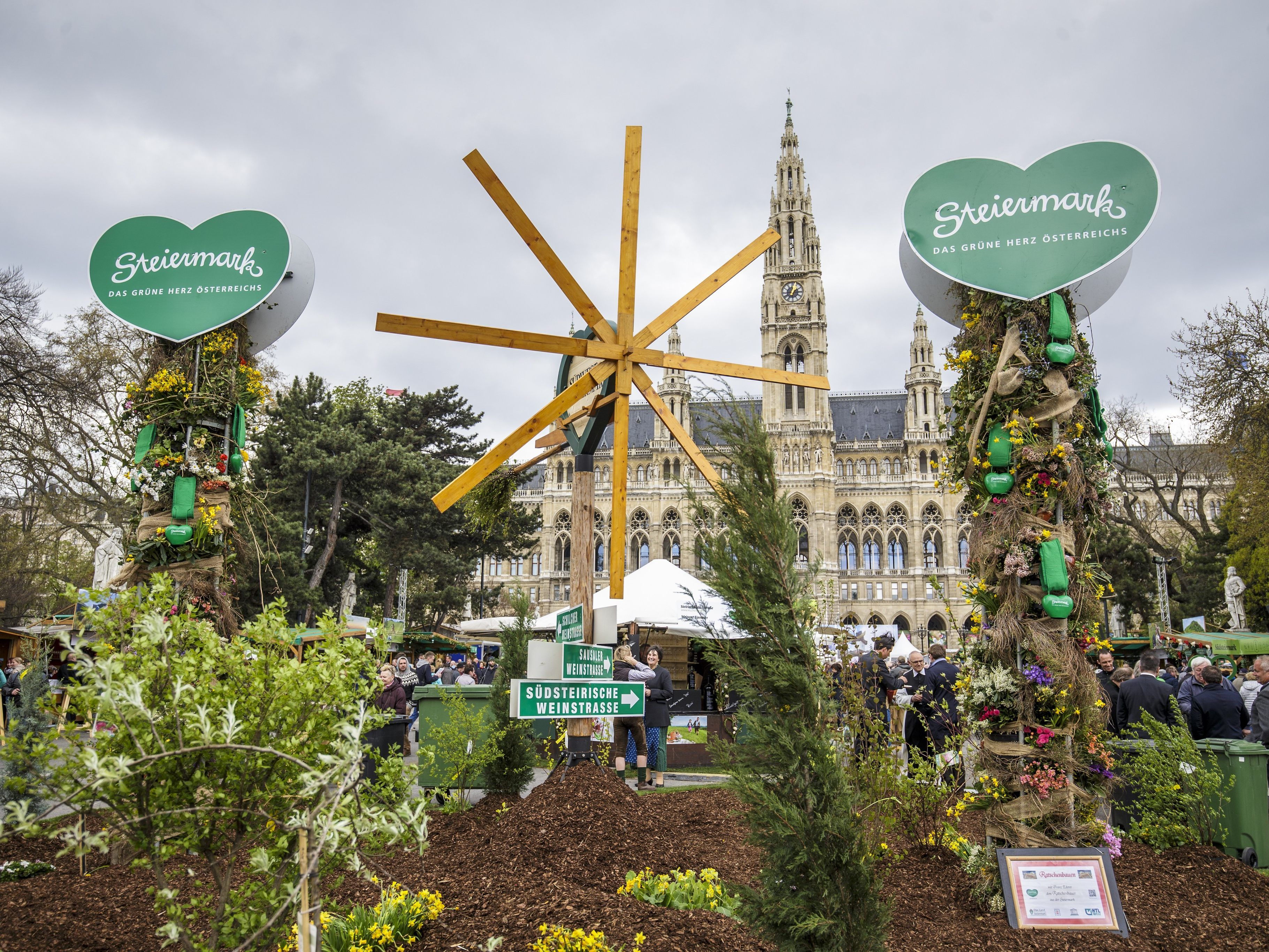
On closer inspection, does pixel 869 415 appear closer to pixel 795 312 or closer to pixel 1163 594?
pixel 795 312

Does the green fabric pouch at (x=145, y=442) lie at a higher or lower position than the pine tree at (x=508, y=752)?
higher

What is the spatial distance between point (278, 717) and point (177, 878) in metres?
0.94

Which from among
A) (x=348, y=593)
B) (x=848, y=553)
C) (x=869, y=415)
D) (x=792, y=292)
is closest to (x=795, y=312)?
(x=792, y=292)

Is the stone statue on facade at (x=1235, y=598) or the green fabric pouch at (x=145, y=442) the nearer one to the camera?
the green fabric pouch at (x=145, y=442)

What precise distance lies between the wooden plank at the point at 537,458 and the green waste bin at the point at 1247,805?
243 inches

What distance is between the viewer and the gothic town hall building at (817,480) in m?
64.1

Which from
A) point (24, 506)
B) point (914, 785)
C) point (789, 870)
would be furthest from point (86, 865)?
point (24, 506)

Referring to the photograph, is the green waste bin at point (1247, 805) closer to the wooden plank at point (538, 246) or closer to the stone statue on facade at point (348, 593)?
the wooden plank at point (538, 246)

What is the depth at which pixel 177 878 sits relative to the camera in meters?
3.27

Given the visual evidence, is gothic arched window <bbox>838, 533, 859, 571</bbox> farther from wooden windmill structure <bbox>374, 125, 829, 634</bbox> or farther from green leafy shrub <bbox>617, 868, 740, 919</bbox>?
green leafy shrub <bbox>617, 868, 740, 919</bbox>

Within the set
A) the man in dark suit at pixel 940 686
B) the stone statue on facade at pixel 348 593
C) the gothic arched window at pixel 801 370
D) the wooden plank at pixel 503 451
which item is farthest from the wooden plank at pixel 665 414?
the gothic arched window at pixel 801 370

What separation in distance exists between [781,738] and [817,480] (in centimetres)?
6253

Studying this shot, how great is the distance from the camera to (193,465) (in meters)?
6.88

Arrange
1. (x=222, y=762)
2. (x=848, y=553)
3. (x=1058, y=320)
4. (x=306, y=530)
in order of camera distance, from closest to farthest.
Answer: (x=222, y=762)
(x=1058, y=320)
(x=306, y=530)
(x=848, y=553)
